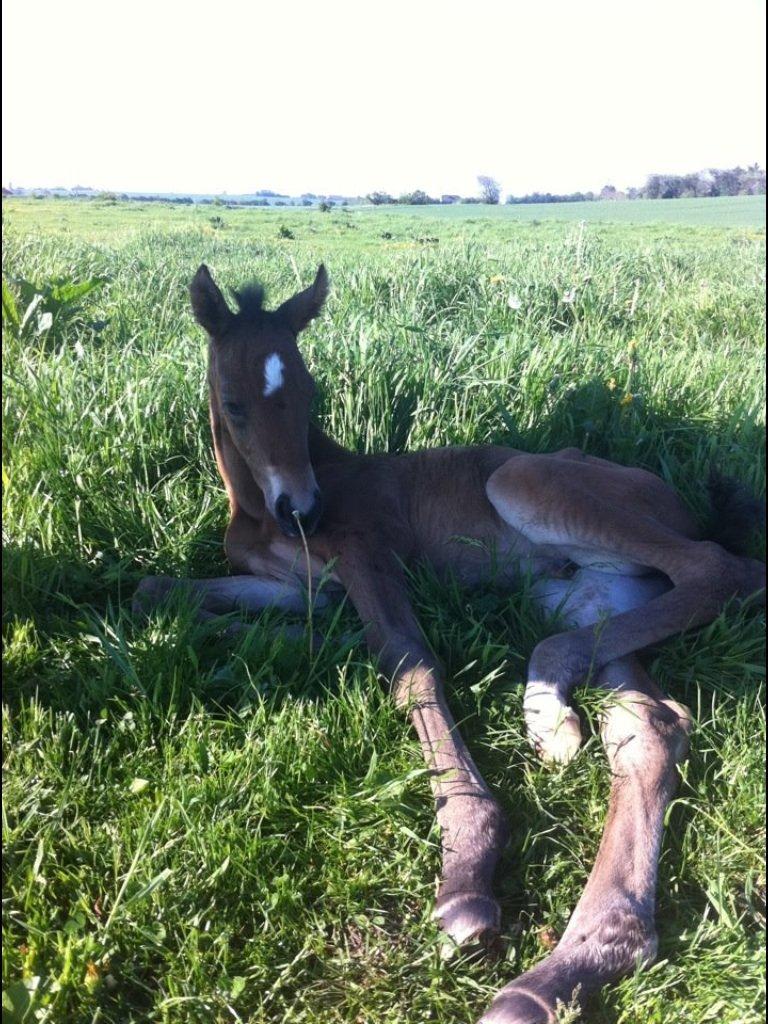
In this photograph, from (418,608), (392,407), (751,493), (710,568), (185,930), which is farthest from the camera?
(392,407)

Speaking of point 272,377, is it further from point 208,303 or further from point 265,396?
point 208,303

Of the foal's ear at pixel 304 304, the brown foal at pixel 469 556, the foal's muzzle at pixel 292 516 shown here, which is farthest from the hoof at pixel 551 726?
the foal's ear at pixel 304 304

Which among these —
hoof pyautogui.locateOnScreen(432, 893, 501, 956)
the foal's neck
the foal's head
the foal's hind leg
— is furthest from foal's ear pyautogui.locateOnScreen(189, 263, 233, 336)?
hoof pyautogui.locateOnScreen(432, 893, 501, 956)

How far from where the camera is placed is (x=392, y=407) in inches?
172

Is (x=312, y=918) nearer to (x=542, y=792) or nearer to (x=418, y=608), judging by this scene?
(x=542, y=792)

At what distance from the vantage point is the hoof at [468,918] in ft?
6.57

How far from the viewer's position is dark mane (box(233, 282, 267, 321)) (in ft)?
11.6

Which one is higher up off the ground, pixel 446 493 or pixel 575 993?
pixel 446 493

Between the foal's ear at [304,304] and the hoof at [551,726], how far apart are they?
195cm

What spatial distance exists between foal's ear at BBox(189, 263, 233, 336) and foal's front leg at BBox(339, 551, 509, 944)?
1188mm

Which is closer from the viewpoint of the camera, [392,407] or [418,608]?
[418,608]

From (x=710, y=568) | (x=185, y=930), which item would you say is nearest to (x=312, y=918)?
(x=185, y=930)

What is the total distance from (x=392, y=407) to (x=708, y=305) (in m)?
3.42

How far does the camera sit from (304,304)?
3664 millimetres
